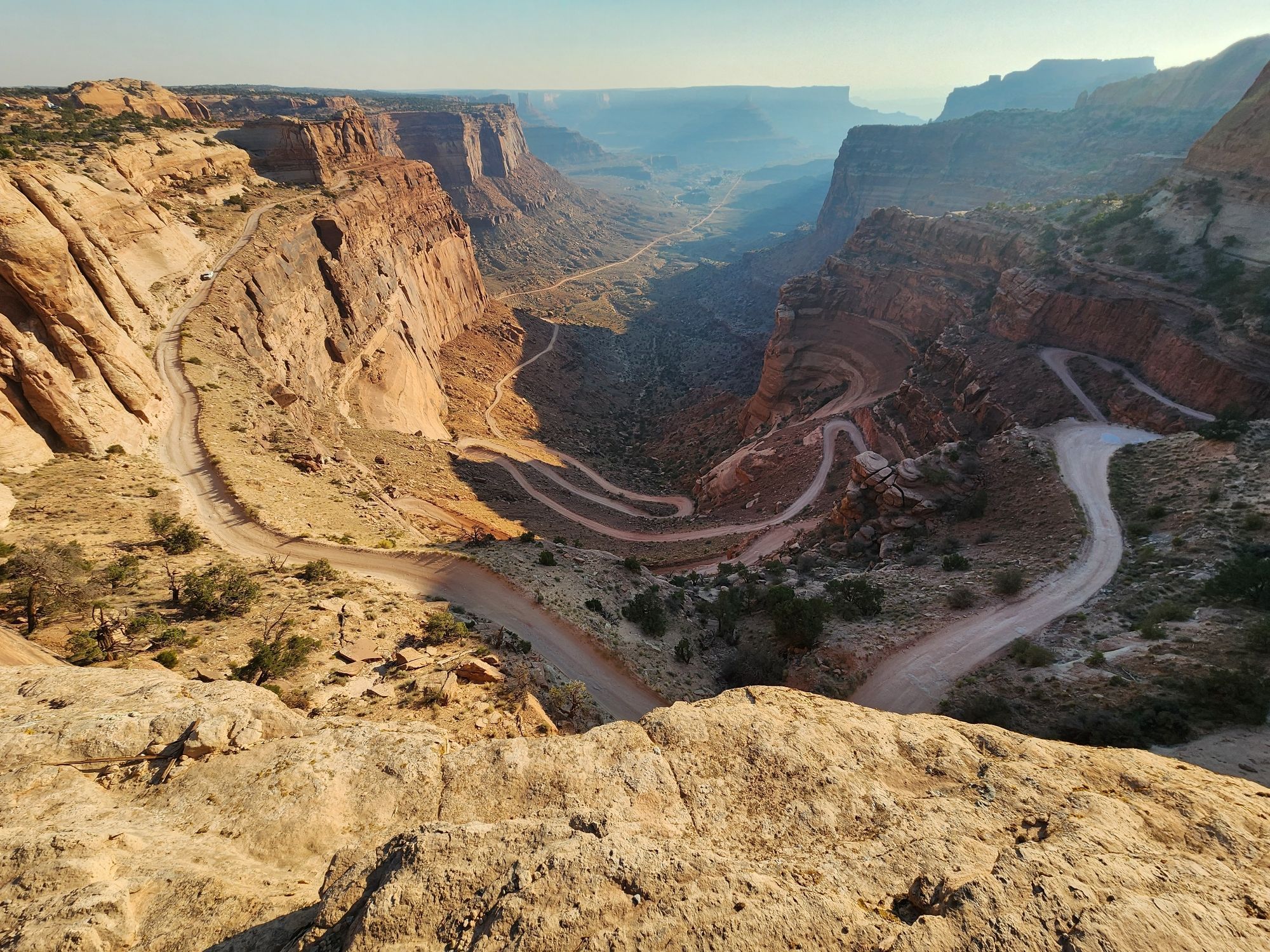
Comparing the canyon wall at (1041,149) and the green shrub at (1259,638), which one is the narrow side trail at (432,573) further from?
the canyon wall at (1041,149)

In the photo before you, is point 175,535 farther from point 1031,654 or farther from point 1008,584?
point 1008,584

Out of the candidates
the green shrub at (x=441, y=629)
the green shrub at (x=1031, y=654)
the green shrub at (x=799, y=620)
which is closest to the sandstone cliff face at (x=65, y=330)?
the green shrub at (x=441, y=629)

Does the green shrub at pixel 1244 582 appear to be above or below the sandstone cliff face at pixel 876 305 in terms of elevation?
above

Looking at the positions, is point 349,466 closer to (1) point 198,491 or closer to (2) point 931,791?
(1) point 198,491

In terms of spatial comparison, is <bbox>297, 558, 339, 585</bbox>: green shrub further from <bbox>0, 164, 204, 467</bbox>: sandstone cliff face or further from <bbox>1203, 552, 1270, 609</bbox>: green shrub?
<bbox>1203, 552, 1270, 609</bbox>: green shrub

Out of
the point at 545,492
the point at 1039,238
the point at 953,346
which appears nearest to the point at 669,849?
the point at 545,492

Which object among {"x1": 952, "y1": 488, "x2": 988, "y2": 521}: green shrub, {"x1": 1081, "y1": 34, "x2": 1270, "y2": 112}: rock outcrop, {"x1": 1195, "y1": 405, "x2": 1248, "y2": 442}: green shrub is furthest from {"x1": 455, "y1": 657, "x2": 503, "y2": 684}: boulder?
{"x1": 1081, "y1": 34, "x2": 1270, "y2": 112}: rock outcrop

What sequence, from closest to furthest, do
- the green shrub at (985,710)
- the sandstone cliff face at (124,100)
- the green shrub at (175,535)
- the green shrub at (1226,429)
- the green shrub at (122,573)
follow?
the green shrub at (122,573)
the green shrub at (985,710)
the green shrub at (175,535)
the green shrub at (1226,429)
the sandstone cliff face at (124,100)

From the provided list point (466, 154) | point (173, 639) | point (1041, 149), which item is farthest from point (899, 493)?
point (466, 154)
